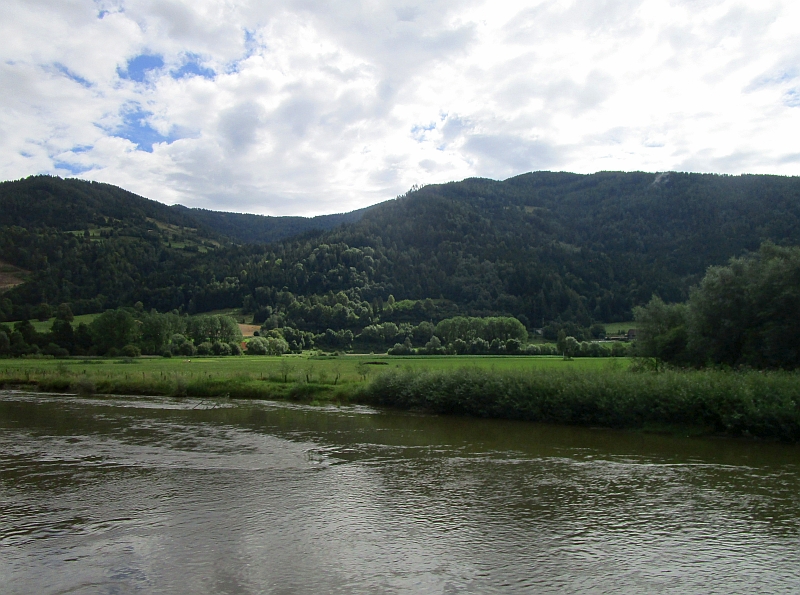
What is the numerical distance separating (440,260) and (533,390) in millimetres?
137486

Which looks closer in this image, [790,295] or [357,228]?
[790,295]

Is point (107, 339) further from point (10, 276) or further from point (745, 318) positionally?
→ point (10, 276)

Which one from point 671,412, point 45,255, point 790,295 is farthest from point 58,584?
point 45,255

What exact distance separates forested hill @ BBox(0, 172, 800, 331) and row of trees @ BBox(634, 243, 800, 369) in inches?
3638

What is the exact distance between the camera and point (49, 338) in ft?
268

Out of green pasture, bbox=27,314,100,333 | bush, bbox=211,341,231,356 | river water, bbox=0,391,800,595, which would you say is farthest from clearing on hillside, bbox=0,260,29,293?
river water, bbox=0,391,800,595

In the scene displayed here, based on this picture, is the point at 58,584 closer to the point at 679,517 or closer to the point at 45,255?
the point at 679,517

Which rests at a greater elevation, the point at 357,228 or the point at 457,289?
the point at 357,228

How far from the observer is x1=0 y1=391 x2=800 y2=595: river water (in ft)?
40.6

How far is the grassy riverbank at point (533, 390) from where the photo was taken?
90.9ft

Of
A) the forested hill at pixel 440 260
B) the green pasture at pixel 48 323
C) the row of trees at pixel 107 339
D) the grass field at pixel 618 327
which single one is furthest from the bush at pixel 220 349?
the grass field at pixel 618 327

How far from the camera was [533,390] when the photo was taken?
1356 inches

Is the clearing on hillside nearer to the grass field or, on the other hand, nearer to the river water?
the river water

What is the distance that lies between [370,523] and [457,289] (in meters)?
144
